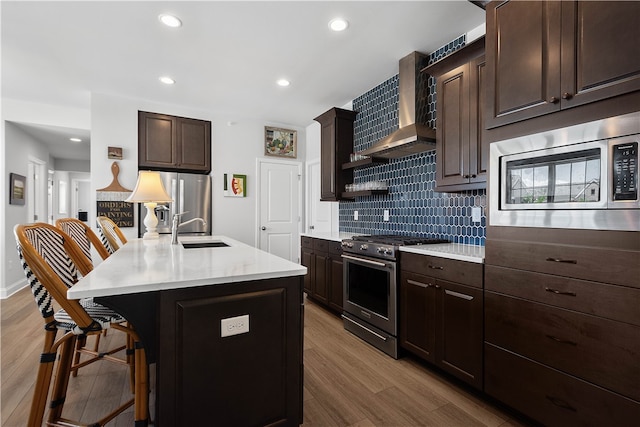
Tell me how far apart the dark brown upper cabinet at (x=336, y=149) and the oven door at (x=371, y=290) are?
1.25 m

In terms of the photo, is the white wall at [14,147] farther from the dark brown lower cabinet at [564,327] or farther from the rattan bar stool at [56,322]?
the dark brown lower cabinet at [564,327]

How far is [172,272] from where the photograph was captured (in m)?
1.43

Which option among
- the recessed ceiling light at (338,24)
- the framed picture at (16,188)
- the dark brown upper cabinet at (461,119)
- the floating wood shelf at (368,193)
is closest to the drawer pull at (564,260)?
the dark brown upper cabinet at (461,119)

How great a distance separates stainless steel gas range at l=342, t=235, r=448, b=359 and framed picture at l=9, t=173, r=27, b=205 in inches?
197

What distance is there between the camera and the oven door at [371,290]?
260 centimetres

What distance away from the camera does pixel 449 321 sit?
7.05 feet

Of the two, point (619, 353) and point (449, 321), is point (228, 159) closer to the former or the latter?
point (449, 321)

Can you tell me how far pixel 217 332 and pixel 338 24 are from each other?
252 centimetres

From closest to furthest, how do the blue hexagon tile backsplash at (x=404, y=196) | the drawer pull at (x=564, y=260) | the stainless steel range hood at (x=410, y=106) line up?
the drawer pull at (x=564, y=260) → the blue hexagon tile backsplash at (x=404, y=196) → the stainless steel range hood at (x=410, y=106)

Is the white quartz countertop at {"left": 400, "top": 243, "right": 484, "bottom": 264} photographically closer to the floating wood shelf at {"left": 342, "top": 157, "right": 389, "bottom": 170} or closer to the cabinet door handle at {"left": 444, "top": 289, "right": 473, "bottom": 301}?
the cabinet door handle at {"left": 444, "top": 289, "right": 473, "bottom": 301}

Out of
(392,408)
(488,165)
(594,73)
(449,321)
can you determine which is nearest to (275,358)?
(392,408)

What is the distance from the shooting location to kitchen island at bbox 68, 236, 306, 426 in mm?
1277

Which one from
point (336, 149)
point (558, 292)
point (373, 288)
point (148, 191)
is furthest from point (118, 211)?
point (558, 292)

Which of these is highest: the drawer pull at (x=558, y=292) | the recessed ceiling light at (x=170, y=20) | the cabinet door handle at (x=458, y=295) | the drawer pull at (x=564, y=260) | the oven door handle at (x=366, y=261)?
the recessed ceiling light at (x=170, y=20)
